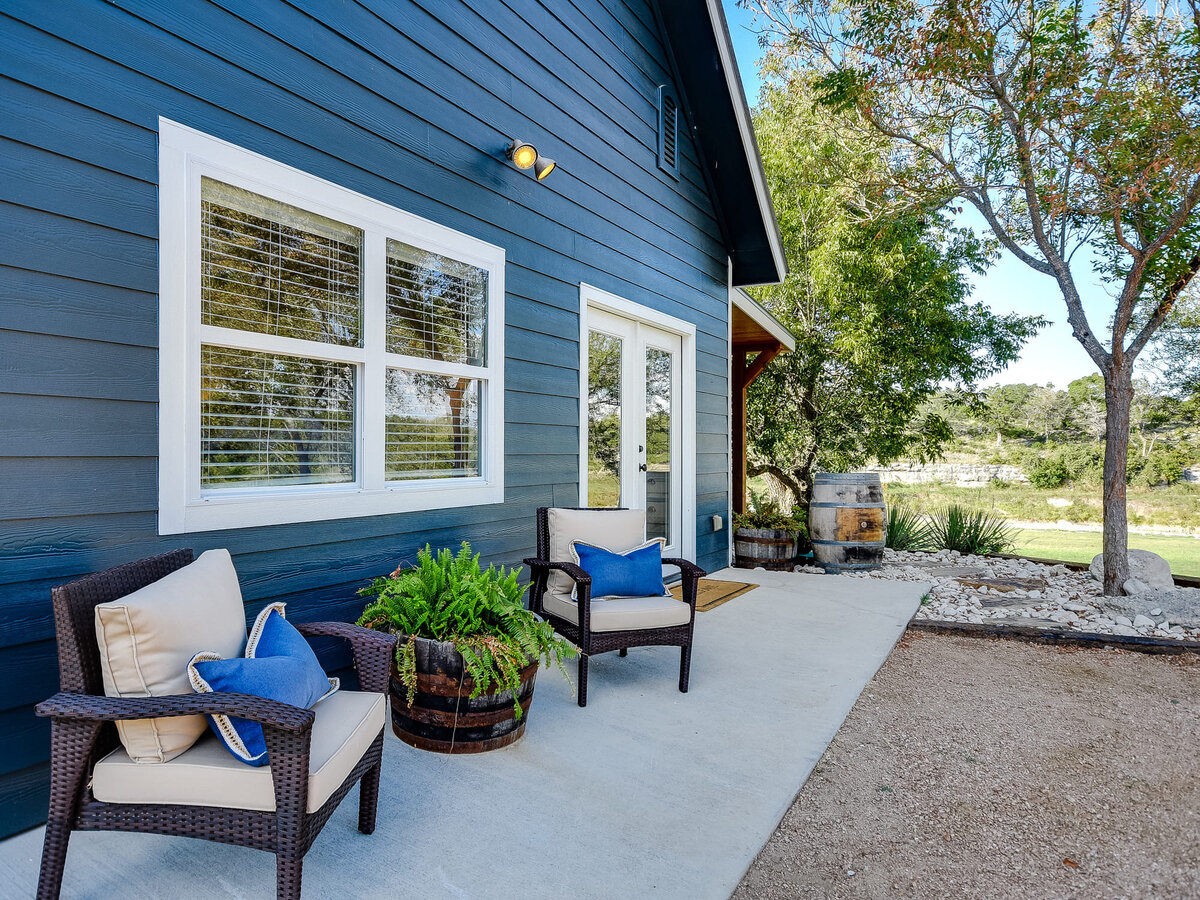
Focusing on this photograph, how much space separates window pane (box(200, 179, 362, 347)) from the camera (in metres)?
2.44

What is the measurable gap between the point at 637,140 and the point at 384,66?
2.37 meters

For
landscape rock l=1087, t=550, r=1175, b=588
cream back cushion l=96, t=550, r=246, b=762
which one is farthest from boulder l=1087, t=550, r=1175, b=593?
cream back cushion l=96, t=550, r=246, b=762

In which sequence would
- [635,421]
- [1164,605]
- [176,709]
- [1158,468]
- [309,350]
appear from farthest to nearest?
1. [1158,468]
2. [635,421]
3. [1164,605]
4. [309,350]
5. [176,709]

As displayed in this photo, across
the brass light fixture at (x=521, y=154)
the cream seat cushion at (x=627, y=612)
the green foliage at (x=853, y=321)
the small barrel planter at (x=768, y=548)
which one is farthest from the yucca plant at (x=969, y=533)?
the brass light fixture at (x=521, y=154)

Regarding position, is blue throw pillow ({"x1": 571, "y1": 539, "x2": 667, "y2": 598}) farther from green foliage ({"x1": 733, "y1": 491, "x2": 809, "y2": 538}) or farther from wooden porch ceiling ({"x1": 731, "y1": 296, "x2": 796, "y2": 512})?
wooden porch ceiling ({"x1": 731, "y1": 296, "x2": 796, "y2": 512})

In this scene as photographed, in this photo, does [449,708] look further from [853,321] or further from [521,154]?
[853,321]

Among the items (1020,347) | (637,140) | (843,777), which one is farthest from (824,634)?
(1020,347)

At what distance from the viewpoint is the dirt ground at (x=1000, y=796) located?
1.90 meters

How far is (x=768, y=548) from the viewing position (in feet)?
21.0

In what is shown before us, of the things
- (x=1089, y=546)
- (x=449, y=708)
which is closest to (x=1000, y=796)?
(x=449, y=708)

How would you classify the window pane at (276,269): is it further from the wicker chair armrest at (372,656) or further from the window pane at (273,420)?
the wicker chair armrest at (372,656)

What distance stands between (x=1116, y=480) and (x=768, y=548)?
272cm

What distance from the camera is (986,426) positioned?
18.1 meters

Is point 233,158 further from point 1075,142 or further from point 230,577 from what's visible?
point 1075,142
